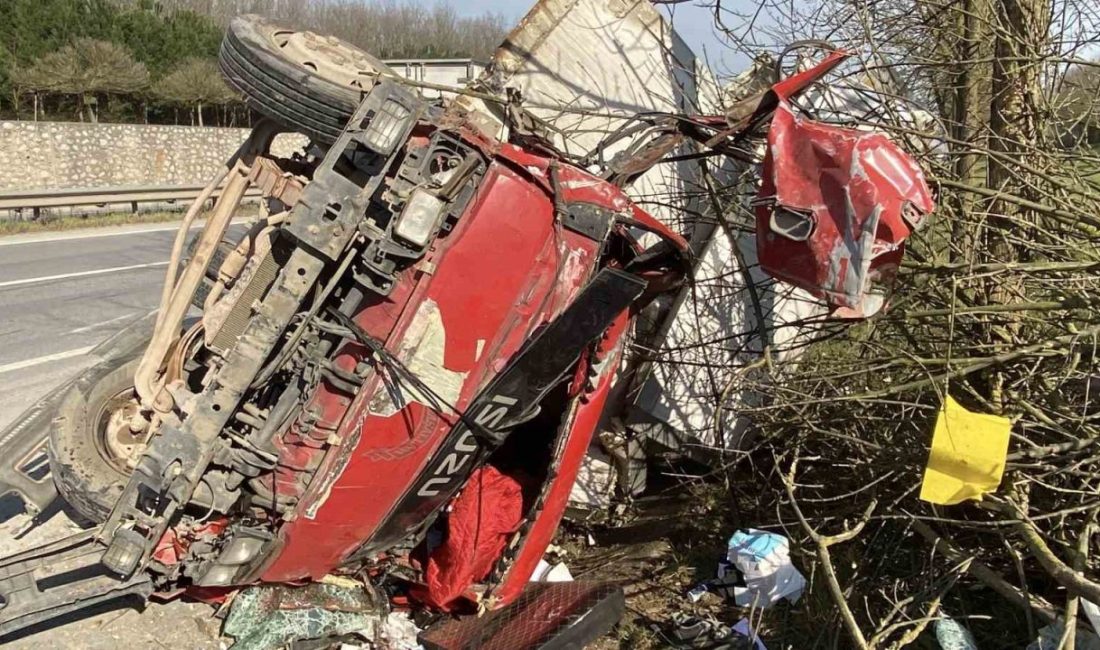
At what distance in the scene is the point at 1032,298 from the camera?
3.83m

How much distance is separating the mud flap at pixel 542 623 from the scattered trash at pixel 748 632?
1.76 ft

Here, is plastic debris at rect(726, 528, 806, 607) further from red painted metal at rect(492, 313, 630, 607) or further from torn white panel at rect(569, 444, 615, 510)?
torn white panel at rect(569, 444, 615, 510)

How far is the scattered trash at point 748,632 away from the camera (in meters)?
3.57

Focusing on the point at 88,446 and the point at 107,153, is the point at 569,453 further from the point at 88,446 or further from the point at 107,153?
the point at 107,153

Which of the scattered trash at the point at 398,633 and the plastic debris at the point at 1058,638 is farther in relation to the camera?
the scattered trash at the point at 398,633

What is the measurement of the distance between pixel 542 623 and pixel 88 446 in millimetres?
2258

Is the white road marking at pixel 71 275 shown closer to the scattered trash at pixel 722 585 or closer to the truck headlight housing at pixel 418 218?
the truck headlight housing at pixel 418 218

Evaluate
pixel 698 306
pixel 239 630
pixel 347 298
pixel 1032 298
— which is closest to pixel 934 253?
pixel 1032 298

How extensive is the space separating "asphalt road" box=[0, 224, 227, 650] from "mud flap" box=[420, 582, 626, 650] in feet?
3.40

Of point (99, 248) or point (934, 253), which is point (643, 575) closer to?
point (934, 253)

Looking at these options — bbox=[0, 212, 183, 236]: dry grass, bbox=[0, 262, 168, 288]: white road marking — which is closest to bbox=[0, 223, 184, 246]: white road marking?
bbox=[0, 212, 183, 236]: dry grass

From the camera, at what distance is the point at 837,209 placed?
3027 millimetres

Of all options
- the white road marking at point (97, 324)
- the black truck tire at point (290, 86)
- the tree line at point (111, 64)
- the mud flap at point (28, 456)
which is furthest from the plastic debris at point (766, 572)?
the tree line at point (111, 64)

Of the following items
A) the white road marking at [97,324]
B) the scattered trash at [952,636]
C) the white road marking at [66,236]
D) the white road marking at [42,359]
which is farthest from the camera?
the white road marking at [66,236]
